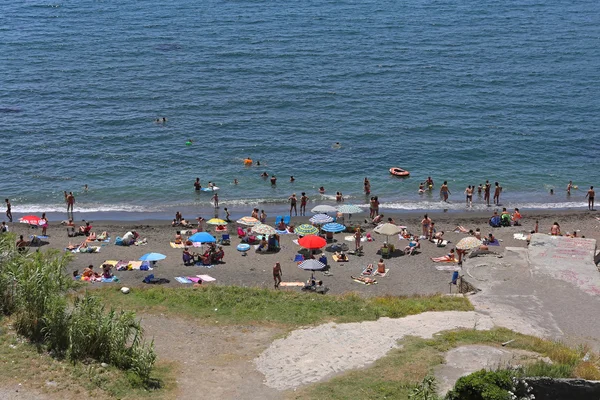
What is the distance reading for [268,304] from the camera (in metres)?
28.1

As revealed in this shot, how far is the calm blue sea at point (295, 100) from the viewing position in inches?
2041

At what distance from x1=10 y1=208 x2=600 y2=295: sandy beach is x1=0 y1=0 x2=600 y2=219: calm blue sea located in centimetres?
402

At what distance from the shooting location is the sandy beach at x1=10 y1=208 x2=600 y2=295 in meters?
34.0

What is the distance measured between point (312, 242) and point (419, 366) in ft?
48.1

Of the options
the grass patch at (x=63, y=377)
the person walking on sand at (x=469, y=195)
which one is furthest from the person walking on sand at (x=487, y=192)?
the grass patch at (x=63, y=377)

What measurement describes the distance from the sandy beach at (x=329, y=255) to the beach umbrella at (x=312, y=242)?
0.95 m

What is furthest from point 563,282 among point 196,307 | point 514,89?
point 514,89

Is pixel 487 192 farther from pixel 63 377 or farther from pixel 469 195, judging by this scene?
pixel 63 377

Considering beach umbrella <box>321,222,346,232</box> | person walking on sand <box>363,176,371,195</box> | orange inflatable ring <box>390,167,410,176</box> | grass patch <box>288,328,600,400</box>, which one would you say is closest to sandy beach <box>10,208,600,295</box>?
beach umbrella <box>321,222,346,232</box>

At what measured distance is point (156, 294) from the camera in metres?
28.9

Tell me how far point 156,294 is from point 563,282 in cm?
1509

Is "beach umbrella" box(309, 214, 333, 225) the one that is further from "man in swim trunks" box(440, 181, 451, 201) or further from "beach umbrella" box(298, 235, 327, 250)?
"man in swim trunks" box(440, 181, 451, 201)

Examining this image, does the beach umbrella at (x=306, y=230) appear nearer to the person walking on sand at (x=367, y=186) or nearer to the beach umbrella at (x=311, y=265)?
the beach umbrella at (x=311, y=265)

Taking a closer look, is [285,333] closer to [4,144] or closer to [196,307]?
[196,307]
